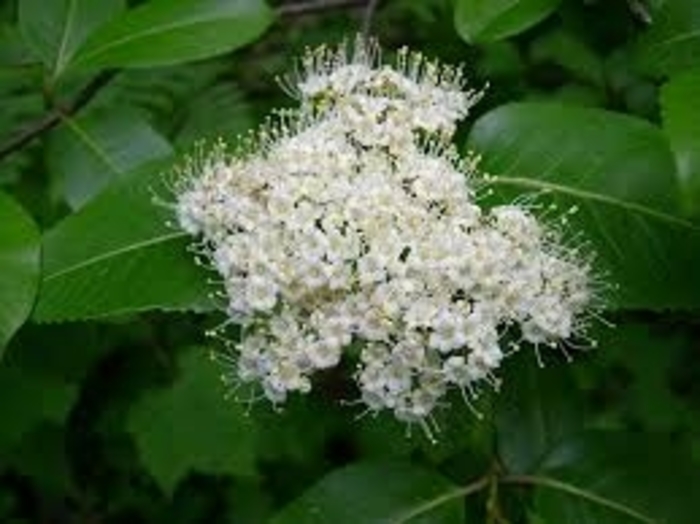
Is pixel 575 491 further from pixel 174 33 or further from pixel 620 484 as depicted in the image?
pixel 174 33

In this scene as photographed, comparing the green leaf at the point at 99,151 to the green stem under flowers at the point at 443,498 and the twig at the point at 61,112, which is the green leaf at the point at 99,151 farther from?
the green stem under flowers at the point at 443,498

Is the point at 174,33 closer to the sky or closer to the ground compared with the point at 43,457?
closer to the sky

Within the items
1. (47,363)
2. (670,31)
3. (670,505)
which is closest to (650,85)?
(670,31)

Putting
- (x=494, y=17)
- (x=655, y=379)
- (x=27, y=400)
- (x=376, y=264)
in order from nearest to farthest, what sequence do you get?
(x=376, y=264)
(x=494, y=17)
(x=27, y=400)
(x=655, y=379)

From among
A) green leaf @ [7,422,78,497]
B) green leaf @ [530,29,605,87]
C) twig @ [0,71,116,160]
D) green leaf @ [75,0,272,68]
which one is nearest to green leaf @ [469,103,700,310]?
green leaf @ [75,0,272,68]

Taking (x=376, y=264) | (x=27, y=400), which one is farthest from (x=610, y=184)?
(x=27, y=400)

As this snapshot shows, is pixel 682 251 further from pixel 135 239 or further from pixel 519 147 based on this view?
pixel 135 239

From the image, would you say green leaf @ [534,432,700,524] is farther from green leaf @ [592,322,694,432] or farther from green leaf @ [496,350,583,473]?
green leaf @ [592,322,694,432]
